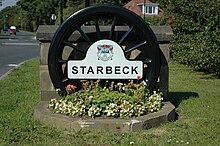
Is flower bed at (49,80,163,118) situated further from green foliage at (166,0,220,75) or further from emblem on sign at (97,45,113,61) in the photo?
green foliage at (166,0,220,75)

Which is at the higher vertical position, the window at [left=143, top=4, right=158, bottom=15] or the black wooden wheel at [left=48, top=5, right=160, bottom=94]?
the black wooden wheel at [left=48, top=5, right=160, bottom=94]

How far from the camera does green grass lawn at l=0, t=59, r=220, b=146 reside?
5645 millimetres

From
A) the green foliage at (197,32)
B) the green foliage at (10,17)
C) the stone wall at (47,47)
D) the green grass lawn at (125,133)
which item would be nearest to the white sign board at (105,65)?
the stone wall at (47,47)

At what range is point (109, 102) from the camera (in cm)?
655

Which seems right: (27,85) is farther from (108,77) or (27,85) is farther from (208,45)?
(208,45)

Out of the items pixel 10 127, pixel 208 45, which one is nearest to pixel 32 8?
pixel 208 45

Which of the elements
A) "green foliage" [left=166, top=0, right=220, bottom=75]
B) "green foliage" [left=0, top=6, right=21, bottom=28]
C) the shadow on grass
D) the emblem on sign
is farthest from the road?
"green foliage" [left=0, top=6, right=21, bottom=28]

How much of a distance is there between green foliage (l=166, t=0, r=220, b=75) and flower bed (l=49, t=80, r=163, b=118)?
6192 mm

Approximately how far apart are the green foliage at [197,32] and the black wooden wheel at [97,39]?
577 centimetres

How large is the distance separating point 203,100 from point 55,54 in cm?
329

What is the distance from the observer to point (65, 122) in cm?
622

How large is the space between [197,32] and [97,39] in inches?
344

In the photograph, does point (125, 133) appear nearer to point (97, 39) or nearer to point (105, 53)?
point (105, 53)

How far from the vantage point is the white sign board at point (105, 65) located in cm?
731
